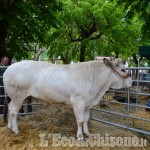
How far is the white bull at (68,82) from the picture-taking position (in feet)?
19.4

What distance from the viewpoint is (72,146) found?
5.75 m

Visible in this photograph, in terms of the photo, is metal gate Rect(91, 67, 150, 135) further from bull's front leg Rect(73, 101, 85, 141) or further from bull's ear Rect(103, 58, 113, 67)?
bull's front leg Rect(73, 101, 85, 141)

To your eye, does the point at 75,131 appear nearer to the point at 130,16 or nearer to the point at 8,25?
the point at 130,16

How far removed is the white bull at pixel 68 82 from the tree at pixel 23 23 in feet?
18.4

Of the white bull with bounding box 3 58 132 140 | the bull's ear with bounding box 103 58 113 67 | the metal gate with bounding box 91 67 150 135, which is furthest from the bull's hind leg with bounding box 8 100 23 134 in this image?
the metal gate with bounding box 91 67 150 135

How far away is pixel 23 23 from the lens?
39.2 feet

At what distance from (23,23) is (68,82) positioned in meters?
6.57

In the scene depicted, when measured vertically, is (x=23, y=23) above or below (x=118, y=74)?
above

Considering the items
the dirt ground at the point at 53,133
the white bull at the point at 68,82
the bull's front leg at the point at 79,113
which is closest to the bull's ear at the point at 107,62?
the white bull at the point at 68,82

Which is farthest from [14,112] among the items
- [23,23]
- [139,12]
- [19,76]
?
[23,23]

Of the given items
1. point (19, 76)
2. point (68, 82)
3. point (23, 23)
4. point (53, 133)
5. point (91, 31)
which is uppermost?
point (91, 31)

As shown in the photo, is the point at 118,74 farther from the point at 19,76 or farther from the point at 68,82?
the point at 19,76

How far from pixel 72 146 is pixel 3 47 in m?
7.38

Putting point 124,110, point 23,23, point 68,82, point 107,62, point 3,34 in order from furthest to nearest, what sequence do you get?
point 3,34 → point 23,23 → point 124,110 → point 107,62 → point 68,82
